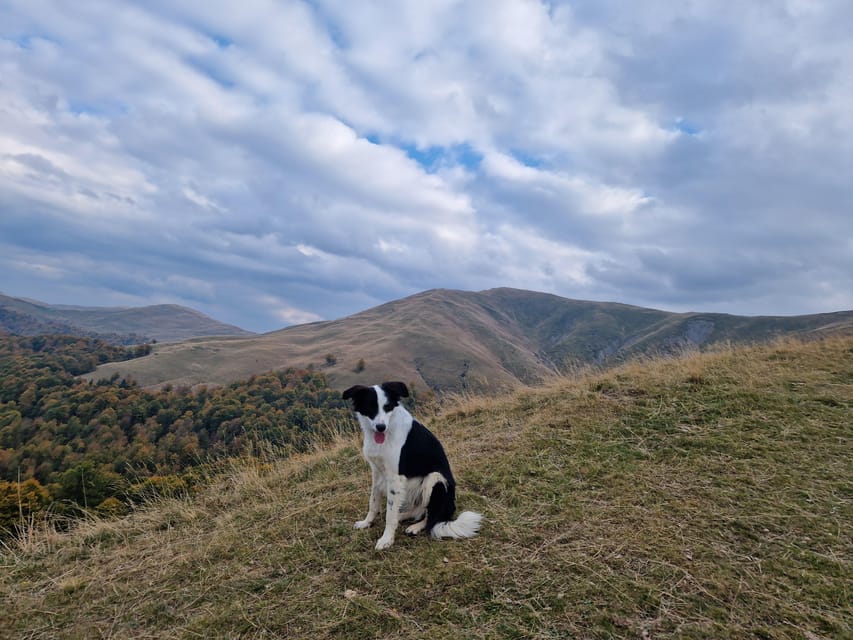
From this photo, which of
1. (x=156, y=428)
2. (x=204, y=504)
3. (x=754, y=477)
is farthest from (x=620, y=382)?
(x=156, y=428)

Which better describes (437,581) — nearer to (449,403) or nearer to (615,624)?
(615,624)

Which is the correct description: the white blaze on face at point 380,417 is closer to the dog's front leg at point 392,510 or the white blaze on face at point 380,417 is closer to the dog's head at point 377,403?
the dog's head at point 377,403

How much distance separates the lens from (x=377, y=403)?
459 centimetres

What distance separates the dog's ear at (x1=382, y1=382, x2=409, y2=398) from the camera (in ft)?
15.7

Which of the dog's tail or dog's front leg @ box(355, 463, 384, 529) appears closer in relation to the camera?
the dog's tail

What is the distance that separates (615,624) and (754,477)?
3.27 meters


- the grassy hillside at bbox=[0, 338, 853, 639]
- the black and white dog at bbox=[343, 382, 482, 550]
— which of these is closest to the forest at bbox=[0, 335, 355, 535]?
the grassy hillside at bbox=[0, 338, 853, 639]

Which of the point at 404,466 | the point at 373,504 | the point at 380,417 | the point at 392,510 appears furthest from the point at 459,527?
the point at 380,417

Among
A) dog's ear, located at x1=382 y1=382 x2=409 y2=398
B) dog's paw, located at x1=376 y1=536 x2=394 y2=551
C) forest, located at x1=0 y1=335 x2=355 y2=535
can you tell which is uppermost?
dog's ear, located at x1=382 y1=382 x2=409 y2=398

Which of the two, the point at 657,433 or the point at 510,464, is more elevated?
the point at 657,433

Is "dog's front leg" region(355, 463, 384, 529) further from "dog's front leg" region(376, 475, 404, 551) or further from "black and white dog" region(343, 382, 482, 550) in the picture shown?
"dog's front leg" region(376, 475, 404, 551)

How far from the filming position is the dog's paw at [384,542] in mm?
4609

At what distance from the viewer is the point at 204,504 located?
7.17 metres

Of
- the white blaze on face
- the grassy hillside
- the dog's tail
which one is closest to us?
the grassy hillside
